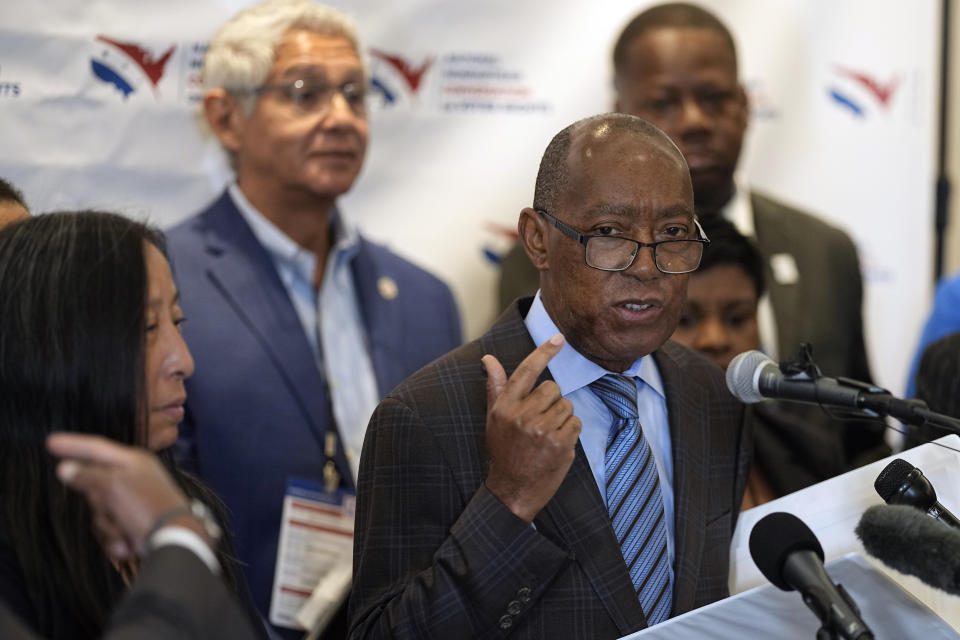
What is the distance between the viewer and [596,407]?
7.41ft

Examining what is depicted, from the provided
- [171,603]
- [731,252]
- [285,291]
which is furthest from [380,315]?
[171,603]

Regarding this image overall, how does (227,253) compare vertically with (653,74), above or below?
below

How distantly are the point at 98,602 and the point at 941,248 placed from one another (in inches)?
148

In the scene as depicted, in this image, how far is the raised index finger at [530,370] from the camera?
1988 millimetres

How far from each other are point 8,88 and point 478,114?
4.94ft

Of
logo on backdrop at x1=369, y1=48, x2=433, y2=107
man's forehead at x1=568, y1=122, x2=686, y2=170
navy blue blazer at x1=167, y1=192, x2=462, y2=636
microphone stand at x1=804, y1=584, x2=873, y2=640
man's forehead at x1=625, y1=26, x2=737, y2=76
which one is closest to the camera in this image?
microphone stand at x1=804, y1=584, x2=873, y2=640

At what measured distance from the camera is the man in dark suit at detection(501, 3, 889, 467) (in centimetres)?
386

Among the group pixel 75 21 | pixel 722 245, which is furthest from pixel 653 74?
pixel 75 21

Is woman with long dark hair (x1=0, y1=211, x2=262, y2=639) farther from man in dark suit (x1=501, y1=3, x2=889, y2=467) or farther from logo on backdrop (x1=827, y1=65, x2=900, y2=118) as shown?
logo on backdrop (x1=827, y1=65, x2=900, y2=118)

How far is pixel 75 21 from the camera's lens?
142 inches

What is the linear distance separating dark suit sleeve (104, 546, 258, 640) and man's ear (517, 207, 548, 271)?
1.03m

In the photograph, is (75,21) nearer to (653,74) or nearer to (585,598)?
(653,74)

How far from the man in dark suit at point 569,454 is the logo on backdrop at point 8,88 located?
6.17 ft

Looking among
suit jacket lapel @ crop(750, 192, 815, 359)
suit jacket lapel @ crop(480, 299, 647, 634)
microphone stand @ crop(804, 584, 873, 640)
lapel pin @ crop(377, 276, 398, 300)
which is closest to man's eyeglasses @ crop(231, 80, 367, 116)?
lapel pin @ crop(377, 276, 398, 300)
